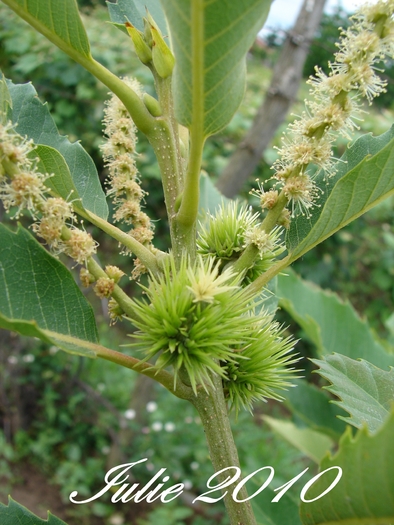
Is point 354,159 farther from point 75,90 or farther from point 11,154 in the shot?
point 75,90

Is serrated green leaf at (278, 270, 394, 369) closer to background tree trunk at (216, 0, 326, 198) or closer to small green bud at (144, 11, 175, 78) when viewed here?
small green bud at (144, 11, 175, 78)

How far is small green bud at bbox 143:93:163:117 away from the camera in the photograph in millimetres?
802

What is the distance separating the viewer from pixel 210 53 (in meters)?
0.63

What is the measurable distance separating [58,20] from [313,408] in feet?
5.33

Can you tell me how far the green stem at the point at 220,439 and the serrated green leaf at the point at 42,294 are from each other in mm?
198

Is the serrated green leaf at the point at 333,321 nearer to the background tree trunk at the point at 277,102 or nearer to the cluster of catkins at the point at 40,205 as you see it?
the cluster of catkins at the point at 40,205

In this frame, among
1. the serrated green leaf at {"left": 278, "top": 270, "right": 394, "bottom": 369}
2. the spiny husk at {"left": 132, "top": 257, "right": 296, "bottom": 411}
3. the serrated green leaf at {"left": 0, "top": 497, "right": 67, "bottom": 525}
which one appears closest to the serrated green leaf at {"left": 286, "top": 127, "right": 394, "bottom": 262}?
the spiny husk at {"left": 132, "top": 257, "right": 296, "bottom": 411}

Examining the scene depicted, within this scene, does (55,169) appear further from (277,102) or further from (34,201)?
(277,102)

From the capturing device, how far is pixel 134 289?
5.60 m

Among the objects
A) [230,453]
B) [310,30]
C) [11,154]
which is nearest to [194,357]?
[230,453]

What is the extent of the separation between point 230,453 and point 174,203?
0.42 meters

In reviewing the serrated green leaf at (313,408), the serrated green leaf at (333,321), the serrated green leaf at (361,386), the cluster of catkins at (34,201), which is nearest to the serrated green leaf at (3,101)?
the cluster of catkins at (34,201)

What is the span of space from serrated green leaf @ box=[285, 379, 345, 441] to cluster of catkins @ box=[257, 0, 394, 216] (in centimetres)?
123

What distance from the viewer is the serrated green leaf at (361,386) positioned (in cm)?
83
